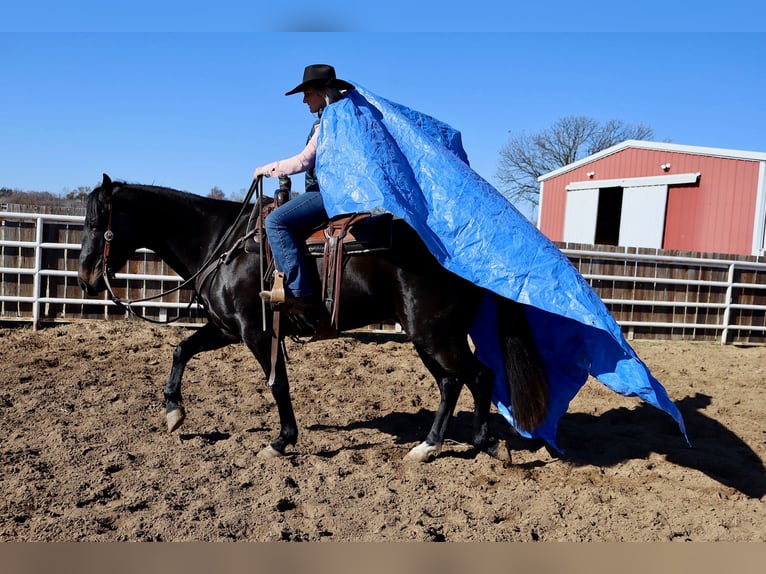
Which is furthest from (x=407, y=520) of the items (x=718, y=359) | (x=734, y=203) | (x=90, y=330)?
(x=734, y=203)

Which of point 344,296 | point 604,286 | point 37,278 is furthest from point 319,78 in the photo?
point 604,286

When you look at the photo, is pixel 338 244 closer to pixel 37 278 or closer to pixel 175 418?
pixel 175 418

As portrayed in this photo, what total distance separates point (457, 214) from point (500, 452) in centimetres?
179

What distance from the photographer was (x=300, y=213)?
13.3 feet

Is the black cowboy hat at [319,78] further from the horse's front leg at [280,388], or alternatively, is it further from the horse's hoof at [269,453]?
the horse's hoof at [269,453]

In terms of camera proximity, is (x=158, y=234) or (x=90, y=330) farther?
(x=90, y=330)

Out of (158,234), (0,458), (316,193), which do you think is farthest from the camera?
(158,234)

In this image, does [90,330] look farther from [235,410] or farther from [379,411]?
[379,411]

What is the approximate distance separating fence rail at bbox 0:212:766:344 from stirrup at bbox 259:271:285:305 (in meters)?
5.19

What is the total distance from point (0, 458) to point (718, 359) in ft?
28.7

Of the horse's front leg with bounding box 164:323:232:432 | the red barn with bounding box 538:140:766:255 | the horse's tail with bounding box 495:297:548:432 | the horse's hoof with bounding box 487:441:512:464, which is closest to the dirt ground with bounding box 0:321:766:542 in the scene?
the horse's hoof with bounding box 487:441:512:464

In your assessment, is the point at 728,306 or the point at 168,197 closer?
the point at 168,197

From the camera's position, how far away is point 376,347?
823cm

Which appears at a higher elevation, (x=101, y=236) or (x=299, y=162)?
→ (x=299, y=162)
